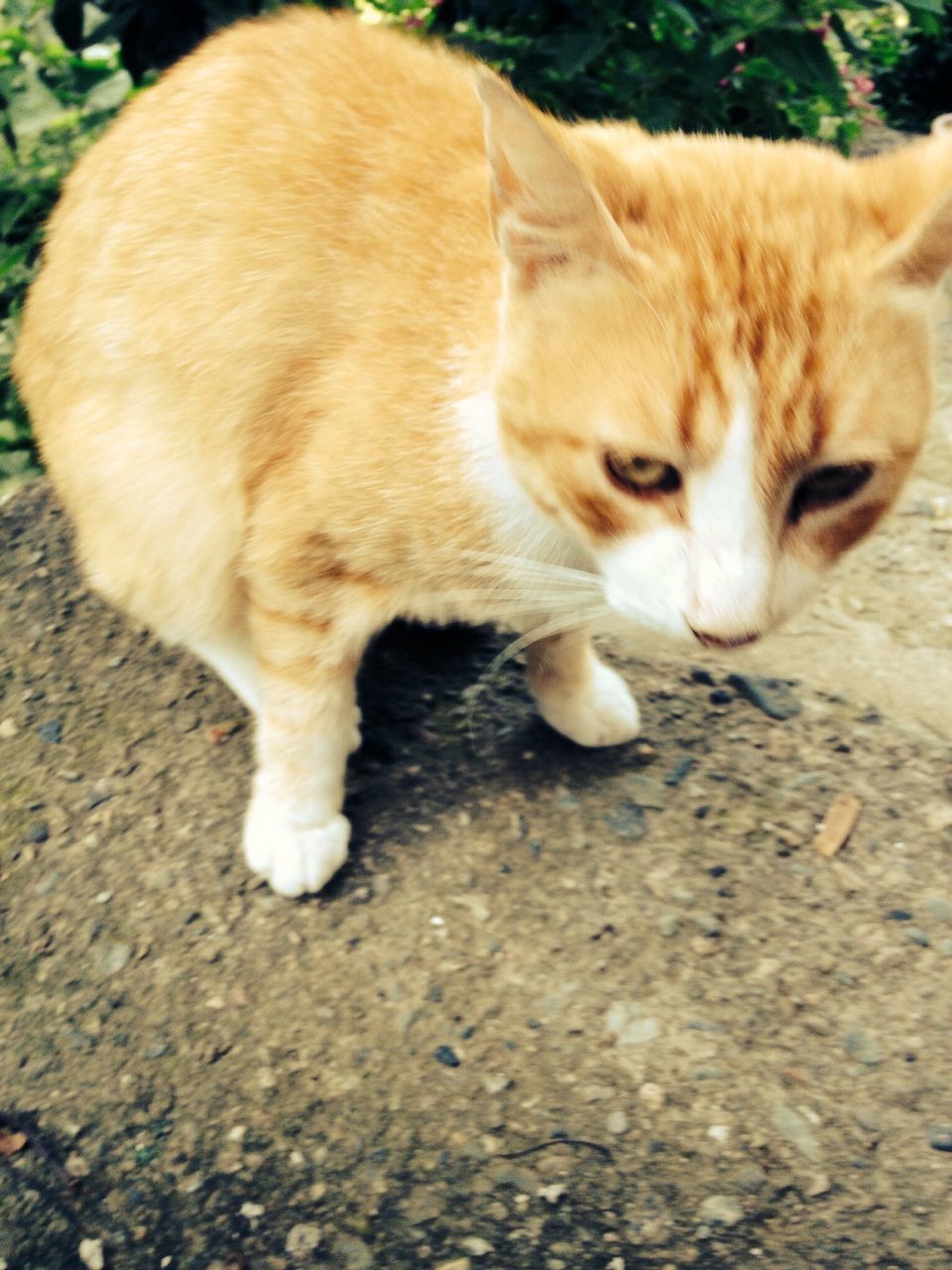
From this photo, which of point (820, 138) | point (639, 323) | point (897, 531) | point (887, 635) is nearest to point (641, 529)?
point (639, 323)

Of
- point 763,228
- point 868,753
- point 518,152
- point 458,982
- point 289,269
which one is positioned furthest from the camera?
point 868,753

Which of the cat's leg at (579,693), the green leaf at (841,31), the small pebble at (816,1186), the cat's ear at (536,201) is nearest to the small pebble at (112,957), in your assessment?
the cat's leg at (579,693)

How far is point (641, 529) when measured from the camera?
1.21m

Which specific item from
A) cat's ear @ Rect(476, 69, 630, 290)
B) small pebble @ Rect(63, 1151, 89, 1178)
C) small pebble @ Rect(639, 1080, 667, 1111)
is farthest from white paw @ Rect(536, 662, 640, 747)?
small pebble @ Rect(63, 1151, 89, 1178)

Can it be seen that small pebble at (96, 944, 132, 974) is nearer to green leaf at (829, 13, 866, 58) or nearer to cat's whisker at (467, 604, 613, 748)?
cat's whisker at (467, 604, 613, 748)

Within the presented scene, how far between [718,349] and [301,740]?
84cm

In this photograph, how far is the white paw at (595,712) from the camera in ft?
6.27

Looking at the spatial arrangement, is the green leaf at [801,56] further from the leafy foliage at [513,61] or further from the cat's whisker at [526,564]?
the cat's whisker at [526,564]

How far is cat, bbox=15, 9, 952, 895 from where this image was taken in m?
1.15

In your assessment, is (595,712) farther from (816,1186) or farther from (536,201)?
(536,201)

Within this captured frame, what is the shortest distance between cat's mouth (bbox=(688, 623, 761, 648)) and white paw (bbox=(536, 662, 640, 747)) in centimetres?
73

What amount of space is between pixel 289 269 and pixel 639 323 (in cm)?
59

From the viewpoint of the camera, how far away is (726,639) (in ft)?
3.80

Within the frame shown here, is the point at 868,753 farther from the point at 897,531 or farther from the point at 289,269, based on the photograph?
the point at 289,269
